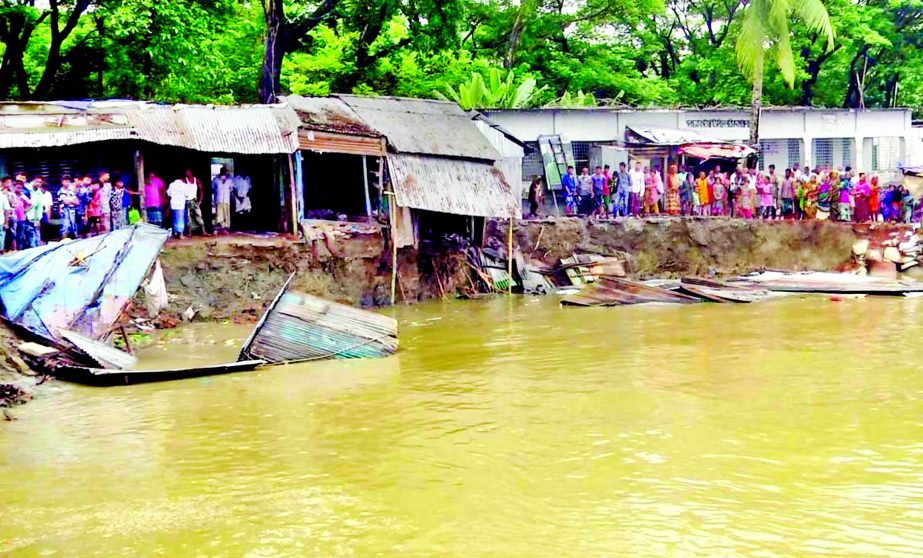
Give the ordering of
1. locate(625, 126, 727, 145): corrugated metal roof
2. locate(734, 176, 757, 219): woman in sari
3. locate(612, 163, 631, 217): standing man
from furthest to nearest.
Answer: locate(625, 126, 727, 145): corrugated metal roof
locate(734, 176, 757, 219): woman in sari
locate(612, 163, 631, 217): standing man

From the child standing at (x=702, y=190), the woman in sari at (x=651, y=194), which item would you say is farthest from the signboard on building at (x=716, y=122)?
the woman in sari at (x=651, y=194)

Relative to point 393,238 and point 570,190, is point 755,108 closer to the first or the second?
point 570,190

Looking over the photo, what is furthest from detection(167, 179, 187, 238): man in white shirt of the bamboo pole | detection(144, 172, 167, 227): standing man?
the bamboo pole

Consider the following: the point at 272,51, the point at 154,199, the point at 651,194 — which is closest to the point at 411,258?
the point at 154,199

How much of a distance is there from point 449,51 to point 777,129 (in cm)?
1098

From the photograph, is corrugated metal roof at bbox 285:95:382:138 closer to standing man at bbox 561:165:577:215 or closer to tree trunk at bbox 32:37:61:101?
tree trunk at bbox 32:37:61:101

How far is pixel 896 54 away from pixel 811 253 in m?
11.8

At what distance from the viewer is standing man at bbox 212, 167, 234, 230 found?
2153 centimetres

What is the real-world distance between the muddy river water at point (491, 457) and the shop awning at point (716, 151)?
497 inches

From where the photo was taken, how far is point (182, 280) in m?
19.3

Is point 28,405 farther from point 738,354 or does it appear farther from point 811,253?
point 811,253

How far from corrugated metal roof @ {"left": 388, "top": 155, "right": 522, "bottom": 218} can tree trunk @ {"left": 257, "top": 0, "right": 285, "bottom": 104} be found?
13.2 ft

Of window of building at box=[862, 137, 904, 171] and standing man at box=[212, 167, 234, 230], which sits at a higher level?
window of building at box=[862, 137, 904, 171]

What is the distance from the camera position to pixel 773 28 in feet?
88.8
